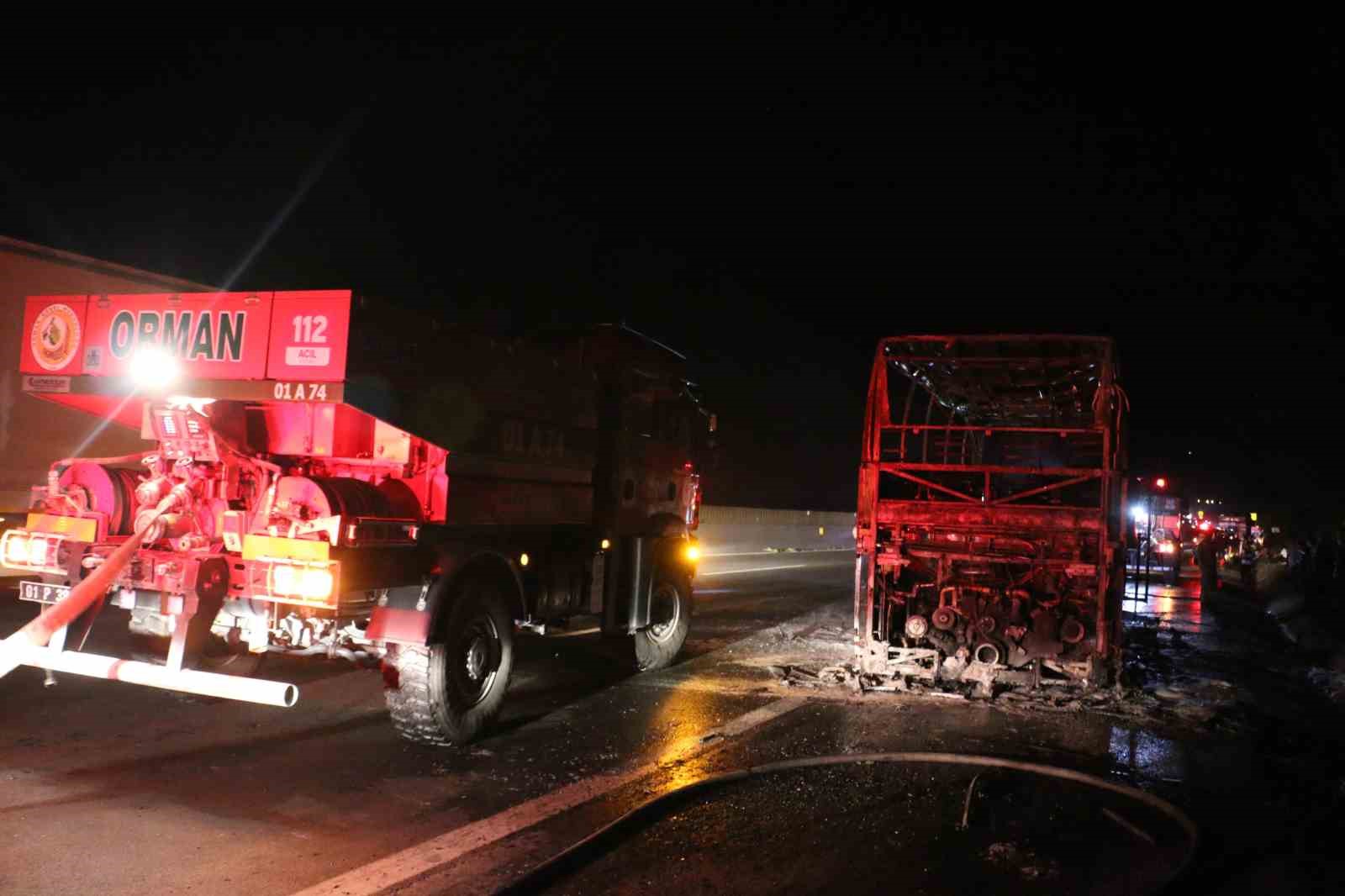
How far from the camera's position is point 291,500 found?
6410mm

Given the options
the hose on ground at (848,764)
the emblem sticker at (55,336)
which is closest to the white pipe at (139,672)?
the hose on ground at (848,764)

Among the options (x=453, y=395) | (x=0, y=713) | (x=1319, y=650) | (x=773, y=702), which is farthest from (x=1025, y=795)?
(x=1319, y=650)

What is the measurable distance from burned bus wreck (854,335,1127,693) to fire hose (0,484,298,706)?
5.83 metres

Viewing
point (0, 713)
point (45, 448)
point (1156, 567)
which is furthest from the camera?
point (1156, 567)

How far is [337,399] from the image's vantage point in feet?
20.9

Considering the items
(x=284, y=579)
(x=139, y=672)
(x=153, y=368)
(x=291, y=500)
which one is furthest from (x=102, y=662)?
(x=153, y=368)

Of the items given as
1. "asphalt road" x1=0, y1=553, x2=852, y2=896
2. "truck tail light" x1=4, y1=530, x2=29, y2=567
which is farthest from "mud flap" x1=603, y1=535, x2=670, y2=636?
"truck tail light" x1=4, y1=530, x2=29, y2=567

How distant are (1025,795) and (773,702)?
2.89 m

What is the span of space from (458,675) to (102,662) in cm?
217

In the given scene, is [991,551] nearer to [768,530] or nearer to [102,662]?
[102,662]

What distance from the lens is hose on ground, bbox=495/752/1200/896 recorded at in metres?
Answer: 4.59

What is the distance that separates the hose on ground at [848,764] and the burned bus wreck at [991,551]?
2.69 meters

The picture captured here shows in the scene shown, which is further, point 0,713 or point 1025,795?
point 0,713

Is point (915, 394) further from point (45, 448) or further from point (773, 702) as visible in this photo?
→ point (45, 448)
